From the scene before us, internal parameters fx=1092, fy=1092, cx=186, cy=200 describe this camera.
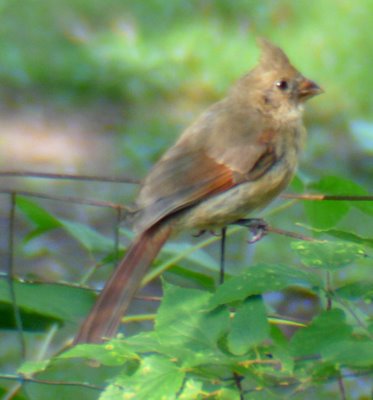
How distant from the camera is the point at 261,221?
323 centimetres

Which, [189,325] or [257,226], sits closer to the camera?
[189,325]

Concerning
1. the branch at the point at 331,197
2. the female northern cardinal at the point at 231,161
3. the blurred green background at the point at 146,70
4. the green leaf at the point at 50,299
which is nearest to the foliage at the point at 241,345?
the branch at the point at 331,197

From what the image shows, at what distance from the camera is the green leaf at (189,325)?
1748 millimetres

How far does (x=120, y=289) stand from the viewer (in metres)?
2.59

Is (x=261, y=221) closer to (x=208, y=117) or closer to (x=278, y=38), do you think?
(x=208, y=117)

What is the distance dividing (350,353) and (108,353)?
380mm

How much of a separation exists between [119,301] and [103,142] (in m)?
4.58

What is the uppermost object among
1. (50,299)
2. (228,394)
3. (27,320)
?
(228,394)

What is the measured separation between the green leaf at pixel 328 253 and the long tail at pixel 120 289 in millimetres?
542

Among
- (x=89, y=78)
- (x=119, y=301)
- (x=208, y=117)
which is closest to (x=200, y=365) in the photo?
(x=119, y=301)

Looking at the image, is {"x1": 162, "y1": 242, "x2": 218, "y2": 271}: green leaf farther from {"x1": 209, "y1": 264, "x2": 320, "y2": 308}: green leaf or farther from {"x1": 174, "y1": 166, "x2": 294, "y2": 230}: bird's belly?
{"x1": 209, "y1": 264, "x2": 320, "y2": 308}: green leaf

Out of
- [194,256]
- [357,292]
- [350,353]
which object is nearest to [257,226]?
[194,256]

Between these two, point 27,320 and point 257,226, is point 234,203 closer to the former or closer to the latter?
point 257,226

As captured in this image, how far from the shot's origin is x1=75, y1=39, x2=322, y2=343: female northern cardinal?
3.14m
